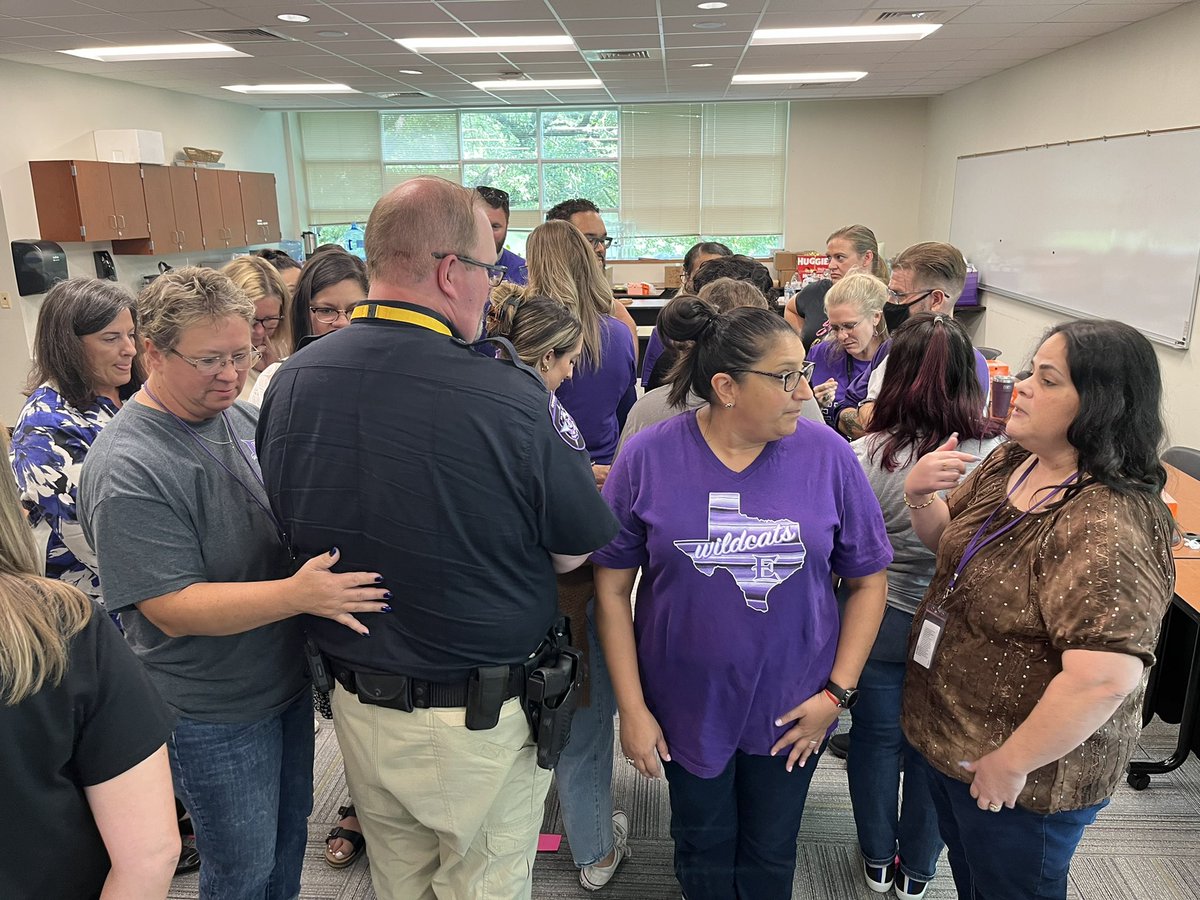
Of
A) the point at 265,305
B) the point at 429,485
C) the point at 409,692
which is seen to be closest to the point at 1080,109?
the point at 265,305

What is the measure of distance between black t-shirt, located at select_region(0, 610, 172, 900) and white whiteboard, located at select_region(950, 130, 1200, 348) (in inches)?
218

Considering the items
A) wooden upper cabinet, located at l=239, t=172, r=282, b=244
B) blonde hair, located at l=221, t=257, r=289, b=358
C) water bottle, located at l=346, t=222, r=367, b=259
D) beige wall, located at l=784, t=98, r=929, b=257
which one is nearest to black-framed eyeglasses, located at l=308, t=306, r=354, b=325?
blonde hair, located at l=221, t=257, r=289, b=358

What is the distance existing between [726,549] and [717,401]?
0.94 ft

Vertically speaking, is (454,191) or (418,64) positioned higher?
(418,64)

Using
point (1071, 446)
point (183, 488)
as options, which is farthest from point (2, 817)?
point (1071, 446)

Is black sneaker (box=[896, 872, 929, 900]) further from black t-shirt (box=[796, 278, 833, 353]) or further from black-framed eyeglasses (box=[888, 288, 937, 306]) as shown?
black t-shirt (box=[796, 278, 833, 353])

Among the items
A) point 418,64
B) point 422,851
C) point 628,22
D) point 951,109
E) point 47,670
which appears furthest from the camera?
point 951,109

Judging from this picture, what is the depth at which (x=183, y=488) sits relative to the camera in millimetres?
1337

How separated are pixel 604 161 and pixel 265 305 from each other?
30.3 feet

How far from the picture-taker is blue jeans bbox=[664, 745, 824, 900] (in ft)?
5.28

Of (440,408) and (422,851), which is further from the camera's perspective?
(422,851)

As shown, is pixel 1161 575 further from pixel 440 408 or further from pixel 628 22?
pixel 628 22

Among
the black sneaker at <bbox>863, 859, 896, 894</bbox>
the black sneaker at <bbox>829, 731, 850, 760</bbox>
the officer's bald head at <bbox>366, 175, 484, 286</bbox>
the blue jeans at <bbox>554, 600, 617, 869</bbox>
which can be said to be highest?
the officer's bald head at <bbox>366, 175, 484, 286</bbox>

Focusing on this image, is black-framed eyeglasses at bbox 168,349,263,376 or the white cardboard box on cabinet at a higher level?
the white cardboard box on cabinet
